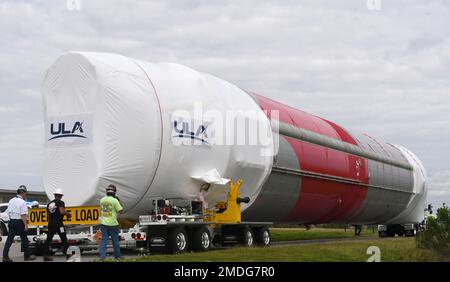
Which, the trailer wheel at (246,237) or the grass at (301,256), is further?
the trailer wheel at (246,237)

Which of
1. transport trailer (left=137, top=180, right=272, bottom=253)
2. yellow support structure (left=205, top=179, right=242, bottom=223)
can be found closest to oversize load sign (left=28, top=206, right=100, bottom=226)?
transport trailer (left=137, top=180, right=272, bottom=253)

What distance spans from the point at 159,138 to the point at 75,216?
266 centimetres

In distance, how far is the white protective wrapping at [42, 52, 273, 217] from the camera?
15.6 metres

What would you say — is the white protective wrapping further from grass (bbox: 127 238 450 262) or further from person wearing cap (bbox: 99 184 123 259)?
grass (bbox: 127 238 450 262)

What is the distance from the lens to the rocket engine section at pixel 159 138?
15.6 m

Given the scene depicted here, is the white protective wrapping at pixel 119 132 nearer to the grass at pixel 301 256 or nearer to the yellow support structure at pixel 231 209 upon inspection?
the yellow support structure at pixel 231 209

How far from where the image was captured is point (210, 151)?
17.7m

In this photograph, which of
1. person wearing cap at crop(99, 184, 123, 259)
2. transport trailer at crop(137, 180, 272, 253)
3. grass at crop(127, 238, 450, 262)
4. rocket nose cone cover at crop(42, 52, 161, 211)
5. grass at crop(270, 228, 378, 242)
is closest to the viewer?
grass at crop(127, 238, 450, 262)

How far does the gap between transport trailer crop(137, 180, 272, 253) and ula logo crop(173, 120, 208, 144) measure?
63.9 inches

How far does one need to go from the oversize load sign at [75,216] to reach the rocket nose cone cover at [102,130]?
0.93 ft

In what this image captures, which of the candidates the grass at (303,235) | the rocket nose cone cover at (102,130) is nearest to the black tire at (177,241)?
the rocket nose cone cover at (102,130)

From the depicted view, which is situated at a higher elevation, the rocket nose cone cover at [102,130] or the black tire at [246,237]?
the rocket nose cone cover at [102,130]
